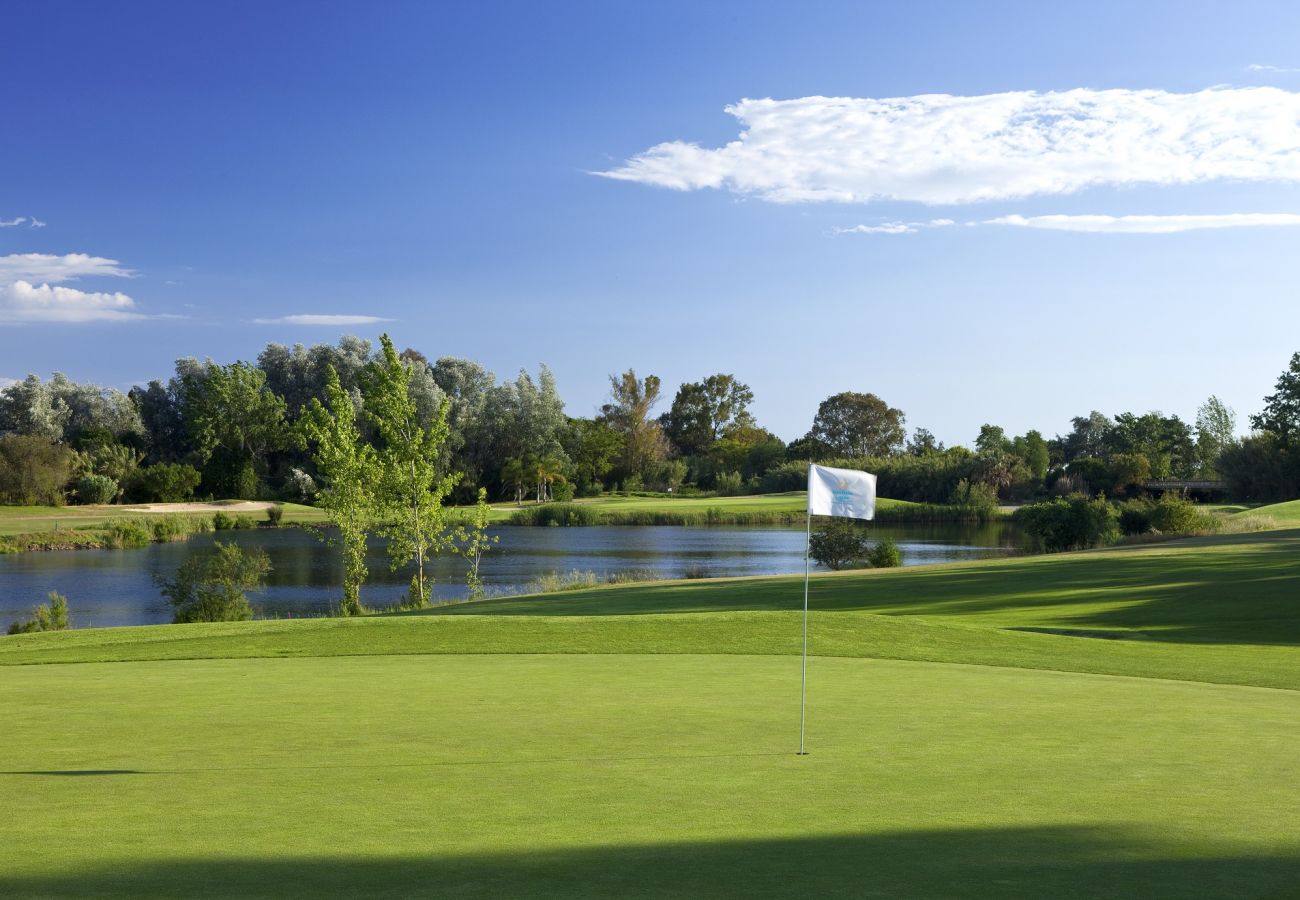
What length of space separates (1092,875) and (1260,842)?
1174mm

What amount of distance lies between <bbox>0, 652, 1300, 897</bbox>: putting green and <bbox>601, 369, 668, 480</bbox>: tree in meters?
93.8

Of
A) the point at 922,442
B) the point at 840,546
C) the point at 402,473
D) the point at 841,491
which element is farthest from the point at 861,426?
the point at 841,491

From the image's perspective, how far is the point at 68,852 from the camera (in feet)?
16.6

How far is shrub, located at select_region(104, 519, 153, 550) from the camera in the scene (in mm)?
54219

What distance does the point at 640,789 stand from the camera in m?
6.41

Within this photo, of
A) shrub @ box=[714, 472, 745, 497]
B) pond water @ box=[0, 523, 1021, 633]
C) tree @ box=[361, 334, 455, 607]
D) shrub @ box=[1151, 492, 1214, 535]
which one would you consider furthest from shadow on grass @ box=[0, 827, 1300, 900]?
shrub @ box=[714, 472, 745, 497]

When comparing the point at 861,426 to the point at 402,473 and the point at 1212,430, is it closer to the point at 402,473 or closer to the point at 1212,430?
the point at 1212,430

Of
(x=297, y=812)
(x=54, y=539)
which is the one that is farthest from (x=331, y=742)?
(x=54, y=539)

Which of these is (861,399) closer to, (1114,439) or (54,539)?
(1114,439)

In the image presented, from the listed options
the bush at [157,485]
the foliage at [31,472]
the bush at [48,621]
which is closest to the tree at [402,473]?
the bush at [48,621]

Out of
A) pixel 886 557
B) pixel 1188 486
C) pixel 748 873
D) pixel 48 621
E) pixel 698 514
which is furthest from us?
pixel 1188 486

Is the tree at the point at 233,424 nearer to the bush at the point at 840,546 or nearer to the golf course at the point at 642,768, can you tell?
the bush at the point at 840,546

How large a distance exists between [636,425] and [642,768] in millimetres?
104649

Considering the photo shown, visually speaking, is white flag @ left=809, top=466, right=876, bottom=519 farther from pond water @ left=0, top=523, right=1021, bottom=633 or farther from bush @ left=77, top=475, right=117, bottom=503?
bush @ left=77, top=475, right=117, bottom=503
